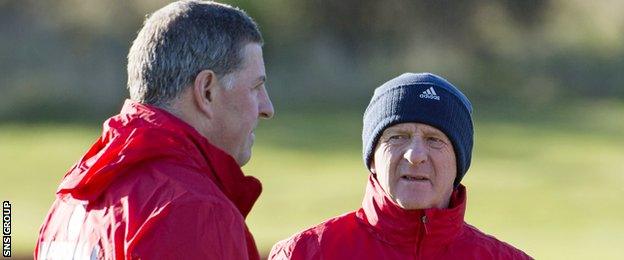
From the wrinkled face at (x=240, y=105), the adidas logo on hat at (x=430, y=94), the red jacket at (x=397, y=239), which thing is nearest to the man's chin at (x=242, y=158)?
the wrinkled face at (x=240, y=105)

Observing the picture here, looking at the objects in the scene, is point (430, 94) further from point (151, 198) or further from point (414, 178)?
point (151, 198)

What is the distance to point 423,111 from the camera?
2832 mm

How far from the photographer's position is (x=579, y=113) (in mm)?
12352

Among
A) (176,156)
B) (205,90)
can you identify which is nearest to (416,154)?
(205,90)

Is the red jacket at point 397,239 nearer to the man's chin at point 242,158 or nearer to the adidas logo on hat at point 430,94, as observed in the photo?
the adidas logo on hat at point 430,94

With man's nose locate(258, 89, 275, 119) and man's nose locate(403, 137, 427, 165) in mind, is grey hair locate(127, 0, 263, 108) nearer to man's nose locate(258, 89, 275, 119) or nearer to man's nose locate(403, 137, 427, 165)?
man's nose locate(258, 89, 275, 119)

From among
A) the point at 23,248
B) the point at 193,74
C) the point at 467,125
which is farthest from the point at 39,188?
the point at 193,74

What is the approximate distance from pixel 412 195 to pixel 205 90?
805 millimetres

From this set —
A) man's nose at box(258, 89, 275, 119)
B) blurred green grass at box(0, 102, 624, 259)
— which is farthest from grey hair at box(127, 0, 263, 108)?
blurred green grass at box(0, 102, 624, 259)

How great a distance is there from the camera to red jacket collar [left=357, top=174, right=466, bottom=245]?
9.06 ft

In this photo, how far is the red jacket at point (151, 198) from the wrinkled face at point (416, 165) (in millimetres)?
716

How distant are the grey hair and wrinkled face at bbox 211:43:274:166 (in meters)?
0.02

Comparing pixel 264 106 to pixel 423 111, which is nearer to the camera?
pixel 264 106

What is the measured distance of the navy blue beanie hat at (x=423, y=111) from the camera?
9.29 feet
